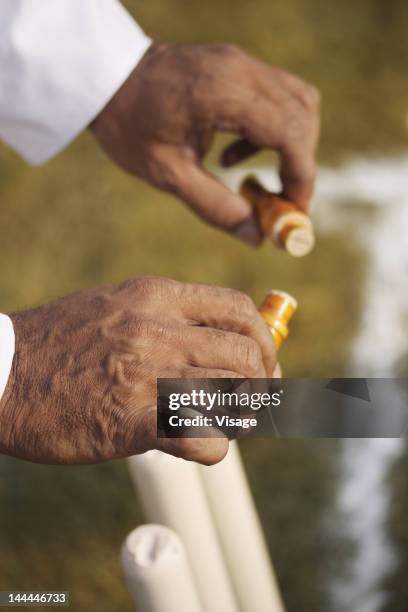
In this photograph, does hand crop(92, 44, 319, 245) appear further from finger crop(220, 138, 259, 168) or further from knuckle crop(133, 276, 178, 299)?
knuckle crop(133, 276, 178, 299)

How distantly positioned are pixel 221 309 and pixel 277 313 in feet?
0.34

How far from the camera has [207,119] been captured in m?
0.98

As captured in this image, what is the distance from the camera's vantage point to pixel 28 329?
69 cm

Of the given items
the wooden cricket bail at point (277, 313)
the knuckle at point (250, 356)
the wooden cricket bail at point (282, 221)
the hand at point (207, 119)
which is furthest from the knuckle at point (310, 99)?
the knuckle at point (250, 356)

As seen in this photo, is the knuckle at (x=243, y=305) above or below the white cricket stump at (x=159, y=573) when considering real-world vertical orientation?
above

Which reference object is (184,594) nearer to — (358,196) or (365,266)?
(365,266)

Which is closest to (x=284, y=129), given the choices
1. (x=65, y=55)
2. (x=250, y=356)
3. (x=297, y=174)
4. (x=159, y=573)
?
(x=297, y=174)

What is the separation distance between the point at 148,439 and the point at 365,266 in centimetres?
99

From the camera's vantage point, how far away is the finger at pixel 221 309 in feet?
2.21

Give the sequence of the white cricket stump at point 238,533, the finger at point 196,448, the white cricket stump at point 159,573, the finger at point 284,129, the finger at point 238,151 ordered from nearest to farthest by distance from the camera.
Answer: the finger at point 196,448 < the white cricket stump at point 159,573 < the white cricket stump at point 238,533 < the finger at point 284,129 < the finger at point 238,151

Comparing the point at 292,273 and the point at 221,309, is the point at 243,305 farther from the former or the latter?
the point at 292,273

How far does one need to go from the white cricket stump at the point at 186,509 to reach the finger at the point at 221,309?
0.59ft

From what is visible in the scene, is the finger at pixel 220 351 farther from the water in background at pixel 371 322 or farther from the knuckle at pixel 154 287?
the water in background at pixel 371 322

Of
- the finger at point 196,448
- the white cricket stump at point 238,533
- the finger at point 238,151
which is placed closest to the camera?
the finger at point 196,448
